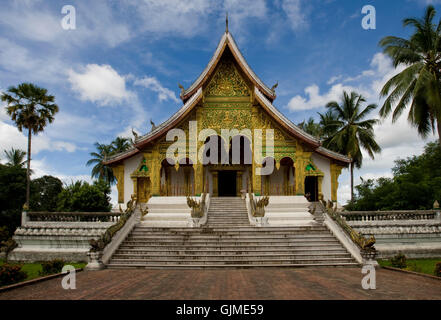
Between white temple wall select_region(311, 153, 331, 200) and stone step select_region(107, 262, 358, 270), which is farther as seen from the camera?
white temple wall select_region(311, 153, 331, 200)

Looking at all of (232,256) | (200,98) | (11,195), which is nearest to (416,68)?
(200,98)

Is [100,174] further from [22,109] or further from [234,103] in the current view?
[234,103]

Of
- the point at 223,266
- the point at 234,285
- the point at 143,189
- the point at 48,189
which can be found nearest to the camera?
the point at 234,285

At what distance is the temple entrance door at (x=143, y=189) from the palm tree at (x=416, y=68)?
12551 millimetres

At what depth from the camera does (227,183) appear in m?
18.7

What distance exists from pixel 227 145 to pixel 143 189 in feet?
17.2

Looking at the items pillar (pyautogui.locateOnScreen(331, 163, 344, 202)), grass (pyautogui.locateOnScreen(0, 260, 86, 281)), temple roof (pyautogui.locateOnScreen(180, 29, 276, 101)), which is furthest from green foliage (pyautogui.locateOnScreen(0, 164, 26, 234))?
pillar (pyautogui.locateOnScreen(331, 163, 344, 202))

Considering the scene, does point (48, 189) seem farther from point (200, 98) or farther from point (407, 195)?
point (407, 195)

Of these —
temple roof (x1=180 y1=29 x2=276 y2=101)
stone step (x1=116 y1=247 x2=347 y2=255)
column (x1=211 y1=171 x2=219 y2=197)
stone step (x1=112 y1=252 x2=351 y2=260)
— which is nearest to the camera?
stone step (x1=112 y1=252 x2=351 y2=260)

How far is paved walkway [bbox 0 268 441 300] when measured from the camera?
5559 mm

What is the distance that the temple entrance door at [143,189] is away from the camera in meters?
16.1

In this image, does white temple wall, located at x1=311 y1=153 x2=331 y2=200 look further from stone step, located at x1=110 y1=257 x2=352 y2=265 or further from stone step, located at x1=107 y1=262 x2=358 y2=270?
stone step, located at x1=107 y1=262 x2=358 y2=270

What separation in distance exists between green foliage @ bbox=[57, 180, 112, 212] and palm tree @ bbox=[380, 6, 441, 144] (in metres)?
17.4
